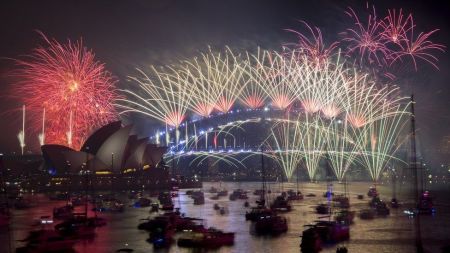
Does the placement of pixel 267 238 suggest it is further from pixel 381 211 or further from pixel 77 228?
pixel 381 211

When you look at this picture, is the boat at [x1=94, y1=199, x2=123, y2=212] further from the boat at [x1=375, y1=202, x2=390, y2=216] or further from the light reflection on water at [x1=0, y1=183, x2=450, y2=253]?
the boat at [x1=375, y1=202, x2=390, y2=216]

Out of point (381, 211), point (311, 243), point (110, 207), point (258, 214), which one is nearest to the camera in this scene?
point (311, 243)

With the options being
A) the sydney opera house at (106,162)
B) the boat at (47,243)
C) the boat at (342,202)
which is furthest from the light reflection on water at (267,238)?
the sydney opera house at (106,162)

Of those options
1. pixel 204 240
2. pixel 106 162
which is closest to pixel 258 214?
pixel 204 240

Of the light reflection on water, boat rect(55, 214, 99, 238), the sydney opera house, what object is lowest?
the light reflection on water

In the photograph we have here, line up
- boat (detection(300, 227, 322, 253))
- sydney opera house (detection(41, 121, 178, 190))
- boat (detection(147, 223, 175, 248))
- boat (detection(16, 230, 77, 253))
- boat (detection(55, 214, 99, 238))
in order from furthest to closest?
sydney opera house (detection(41, 121, 178, 190)) < boat (detection(55, 214, 99, 238)) < boat (detection(147, 223, 175, 248)) < boat (detection(300, 227, 322, 253)) < boat (detection(16, 230, 77, 253))

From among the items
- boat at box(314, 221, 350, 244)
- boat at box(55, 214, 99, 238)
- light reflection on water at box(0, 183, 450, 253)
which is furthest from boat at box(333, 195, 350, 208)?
boat at box(55, 214, 99, 238)

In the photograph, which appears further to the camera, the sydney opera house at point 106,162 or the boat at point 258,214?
the sydney opera house at point 106,162

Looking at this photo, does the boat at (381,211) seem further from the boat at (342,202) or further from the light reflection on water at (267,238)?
the boat at (342,202)
